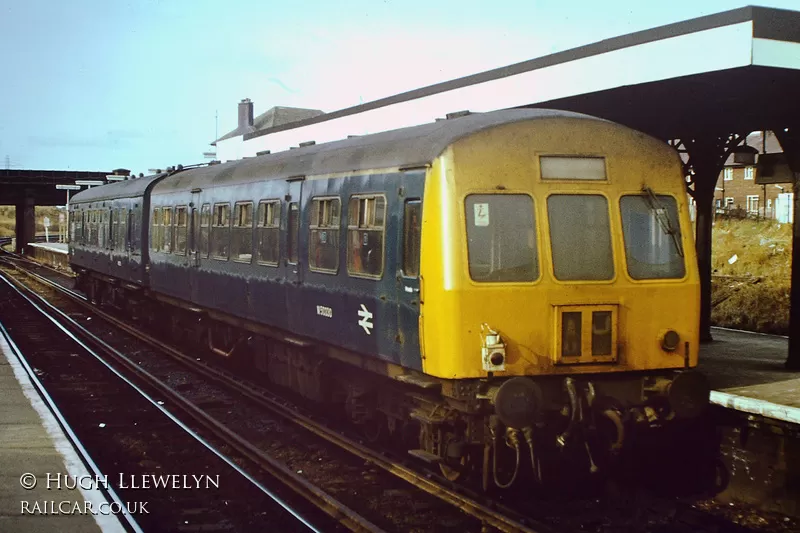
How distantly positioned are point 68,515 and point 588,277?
4.48 metres

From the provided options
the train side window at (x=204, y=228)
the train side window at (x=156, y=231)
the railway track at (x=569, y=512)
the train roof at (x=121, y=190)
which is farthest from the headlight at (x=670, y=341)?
the train roof at (x=121, y=190)

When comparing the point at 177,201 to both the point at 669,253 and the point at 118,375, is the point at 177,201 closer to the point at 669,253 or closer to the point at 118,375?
the point at 118,375

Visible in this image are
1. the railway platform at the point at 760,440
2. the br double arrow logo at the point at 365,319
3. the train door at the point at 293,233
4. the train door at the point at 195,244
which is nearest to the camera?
the railway platform at the point at 760,440

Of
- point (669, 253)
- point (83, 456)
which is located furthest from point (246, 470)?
point (669, 253)

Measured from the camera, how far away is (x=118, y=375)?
563 inches

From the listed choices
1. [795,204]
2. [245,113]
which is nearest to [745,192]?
[245,113]

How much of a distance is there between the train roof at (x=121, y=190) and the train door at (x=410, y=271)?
11.4 meters

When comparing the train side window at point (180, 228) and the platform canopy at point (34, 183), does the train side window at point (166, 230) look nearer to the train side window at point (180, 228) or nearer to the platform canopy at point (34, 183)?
the train side window at point (180, 228)

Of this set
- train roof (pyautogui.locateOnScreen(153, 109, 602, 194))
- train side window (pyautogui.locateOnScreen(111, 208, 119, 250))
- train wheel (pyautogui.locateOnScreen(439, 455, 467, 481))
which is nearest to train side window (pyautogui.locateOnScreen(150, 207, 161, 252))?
train side window (pyautogui.locateOnScreen(111, 208, 119, 250))

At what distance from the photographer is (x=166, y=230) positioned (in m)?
16.3

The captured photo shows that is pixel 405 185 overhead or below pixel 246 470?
overhead

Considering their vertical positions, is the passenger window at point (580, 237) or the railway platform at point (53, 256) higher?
the passenger window at point (580, 237)

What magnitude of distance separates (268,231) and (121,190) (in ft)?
34.6

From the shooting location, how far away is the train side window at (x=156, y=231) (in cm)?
1691
